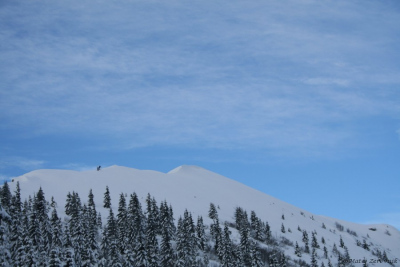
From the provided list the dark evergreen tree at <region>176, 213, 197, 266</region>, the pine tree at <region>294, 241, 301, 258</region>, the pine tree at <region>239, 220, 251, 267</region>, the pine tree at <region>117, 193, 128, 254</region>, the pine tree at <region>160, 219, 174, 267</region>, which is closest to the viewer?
the dark evergreen tree at <region>176, 213, 197, 266</region>

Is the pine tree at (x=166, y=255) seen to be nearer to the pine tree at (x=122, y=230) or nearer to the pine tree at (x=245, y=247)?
the pine tree at (x=122, y=230)

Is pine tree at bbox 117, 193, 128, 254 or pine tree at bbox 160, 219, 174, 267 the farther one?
pine tree at bbox 117, 193, 128, 254

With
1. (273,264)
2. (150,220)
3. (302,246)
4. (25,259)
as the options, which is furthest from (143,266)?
(302,246)

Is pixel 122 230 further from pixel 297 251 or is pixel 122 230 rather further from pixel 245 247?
pixel 297 251

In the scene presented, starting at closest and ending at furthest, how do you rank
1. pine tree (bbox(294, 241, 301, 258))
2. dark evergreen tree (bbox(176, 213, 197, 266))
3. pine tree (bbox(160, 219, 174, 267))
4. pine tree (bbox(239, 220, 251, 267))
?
dark evergreen tree (bbox(176, 213, 197, 266))
pine tree (bbox(160, 219, 174, 267))
pine tree (bbox(239, 220, 251, 267))
pine tree (bbox(294, 241, 301, 258))

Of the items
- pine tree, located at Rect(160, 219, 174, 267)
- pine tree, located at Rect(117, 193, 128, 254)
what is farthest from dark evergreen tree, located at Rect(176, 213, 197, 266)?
pine tree, located at Rect(117, 193, 128, 254)

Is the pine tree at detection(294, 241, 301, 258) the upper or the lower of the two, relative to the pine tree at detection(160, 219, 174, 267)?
upper

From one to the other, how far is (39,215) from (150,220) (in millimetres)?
23700

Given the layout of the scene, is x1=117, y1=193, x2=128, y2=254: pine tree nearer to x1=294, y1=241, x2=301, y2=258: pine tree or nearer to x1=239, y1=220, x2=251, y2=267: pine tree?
x1=239, y1=220, x2=251, y2=267: pine tree

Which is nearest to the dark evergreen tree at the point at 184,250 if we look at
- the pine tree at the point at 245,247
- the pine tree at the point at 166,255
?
the pine tree at the point at 166,255

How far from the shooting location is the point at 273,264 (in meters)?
95.3

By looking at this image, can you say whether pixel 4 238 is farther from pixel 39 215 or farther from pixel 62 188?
pixel 62 188

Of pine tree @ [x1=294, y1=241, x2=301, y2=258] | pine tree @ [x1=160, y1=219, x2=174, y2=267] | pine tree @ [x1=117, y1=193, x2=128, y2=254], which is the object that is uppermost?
pine tree @ [x1=117, y1=193, x2=128, y2=254]

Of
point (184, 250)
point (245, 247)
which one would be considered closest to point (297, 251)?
point (245, 247)
